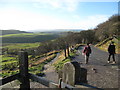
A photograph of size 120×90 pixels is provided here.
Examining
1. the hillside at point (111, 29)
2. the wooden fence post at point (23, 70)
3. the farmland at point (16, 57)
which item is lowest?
the farmland at point (16, 57)

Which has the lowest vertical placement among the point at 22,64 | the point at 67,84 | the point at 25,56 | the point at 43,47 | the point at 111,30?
the point at 43,47

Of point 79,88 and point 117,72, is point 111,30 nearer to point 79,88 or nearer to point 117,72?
point 117,72

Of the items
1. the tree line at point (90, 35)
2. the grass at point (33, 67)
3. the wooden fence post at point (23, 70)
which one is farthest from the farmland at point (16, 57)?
the tree line at point (90, 35)

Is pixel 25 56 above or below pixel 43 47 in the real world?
above

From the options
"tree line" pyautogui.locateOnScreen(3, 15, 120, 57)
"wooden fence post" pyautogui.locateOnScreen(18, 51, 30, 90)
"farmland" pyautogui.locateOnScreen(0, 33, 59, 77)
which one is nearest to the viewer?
"wooden fence post" pyautogui.locateOnScreen(18, 51, 30, 90)

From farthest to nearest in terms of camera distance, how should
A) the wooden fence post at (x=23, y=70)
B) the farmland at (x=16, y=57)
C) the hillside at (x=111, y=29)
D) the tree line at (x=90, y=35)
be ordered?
the tree line at (x=90, y=35) → the hillside at (x=111, y=29) → the farmland at (x=16, y=57) → the wooden fence post at (x=23, y=70)

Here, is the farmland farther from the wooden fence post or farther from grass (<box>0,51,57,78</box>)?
the wooden fence post

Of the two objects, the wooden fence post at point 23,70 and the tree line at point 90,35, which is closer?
the wooden fence post at point 23,70

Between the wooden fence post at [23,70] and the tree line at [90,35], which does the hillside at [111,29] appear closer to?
the tree line at [90,35]

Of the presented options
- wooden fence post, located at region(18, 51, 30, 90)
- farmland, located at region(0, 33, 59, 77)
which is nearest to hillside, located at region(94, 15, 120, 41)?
farmland, located at region(0, 33, 59, 77)

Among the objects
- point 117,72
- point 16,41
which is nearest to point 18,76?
point 117,72

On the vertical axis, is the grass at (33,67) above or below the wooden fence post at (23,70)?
below

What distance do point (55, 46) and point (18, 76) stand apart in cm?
5058

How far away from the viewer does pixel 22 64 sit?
2598 millimetres
